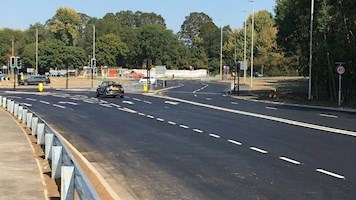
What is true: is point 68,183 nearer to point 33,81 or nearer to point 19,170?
point 19,170

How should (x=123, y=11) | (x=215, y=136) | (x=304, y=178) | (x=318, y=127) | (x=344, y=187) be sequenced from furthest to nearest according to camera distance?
1. (x=123, y=11)
2. (x=318, y=127)
3. (x=215, y=136)
4. (x=304, y=178)
5. (x=344, y=187)

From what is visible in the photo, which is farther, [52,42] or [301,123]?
[52,42]

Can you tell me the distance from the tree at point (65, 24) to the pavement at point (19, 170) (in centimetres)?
12546

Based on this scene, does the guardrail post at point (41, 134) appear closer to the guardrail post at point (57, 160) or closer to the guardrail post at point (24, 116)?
Answer: the guardrail post at point (57, 160)

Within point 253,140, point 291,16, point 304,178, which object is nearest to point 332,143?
point 253,140

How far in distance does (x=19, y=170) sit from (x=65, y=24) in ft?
439

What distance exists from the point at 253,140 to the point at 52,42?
4452 inches

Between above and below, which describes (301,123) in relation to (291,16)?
below

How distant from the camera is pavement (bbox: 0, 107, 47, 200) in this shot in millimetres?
8336

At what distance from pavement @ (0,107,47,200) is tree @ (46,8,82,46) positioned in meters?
125

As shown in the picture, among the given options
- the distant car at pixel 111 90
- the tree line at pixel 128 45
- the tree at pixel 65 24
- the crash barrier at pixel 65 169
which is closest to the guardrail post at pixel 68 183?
the crash barrier at pixel 65 169

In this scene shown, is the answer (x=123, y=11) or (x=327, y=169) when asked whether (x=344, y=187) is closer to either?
(x=327, y=169)

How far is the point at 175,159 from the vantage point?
1252cm

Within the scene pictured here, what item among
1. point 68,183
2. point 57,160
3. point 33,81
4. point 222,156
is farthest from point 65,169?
point 33,81
